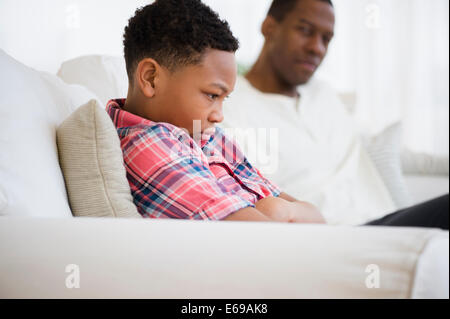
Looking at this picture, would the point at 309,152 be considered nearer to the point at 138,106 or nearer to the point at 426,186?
the point at 426,186

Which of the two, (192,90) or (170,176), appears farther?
(192,90)

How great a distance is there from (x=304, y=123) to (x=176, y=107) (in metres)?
0.94

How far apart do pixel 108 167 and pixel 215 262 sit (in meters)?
0.31

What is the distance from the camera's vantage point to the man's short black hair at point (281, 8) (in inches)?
74.3

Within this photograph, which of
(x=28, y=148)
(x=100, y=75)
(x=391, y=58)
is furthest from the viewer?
(x=391, y=58)

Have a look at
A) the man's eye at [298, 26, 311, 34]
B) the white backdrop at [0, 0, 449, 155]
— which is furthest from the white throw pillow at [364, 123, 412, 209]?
the white backdrop at [0, 0, 449, 155]

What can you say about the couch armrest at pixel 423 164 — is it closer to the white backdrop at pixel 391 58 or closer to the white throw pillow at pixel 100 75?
the white throw pillow at pixel 100 75

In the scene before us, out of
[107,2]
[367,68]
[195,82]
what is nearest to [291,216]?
[195,82]

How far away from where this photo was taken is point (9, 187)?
2.08 ft

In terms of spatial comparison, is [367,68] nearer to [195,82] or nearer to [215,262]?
[195,82]

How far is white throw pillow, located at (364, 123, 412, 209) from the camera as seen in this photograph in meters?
1.76

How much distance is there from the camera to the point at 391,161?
1814 mm

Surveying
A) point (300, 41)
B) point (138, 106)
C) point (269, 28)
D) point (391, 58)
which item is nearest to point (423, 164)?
point (300, 41)
